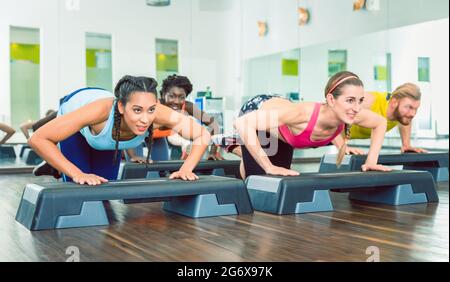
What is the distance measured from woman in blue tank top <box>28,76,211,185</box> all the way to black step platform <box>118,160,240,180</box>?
1.93ft

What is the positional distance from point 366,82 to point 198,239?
464 centimetres

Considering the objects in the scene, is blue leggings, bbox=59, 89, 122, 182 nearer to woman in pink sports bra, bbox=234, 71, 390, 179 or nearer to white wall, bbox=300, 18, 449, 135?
woman in pink sports bra, bbox=234, 71, 390, 179

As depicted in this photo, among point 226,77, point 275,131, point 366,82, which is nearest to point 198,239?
point 275,131

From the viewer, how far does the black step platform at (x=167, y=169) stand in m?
3.13

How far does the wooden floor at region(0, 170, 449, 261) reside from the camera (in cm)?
155

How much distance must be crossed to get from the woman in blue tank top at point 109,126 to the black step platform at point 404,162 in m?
1.35

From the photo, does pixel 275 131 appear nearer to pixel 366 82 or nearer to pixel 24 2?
pixel 24 2

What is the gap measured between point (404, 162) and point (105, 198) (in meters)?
2.37

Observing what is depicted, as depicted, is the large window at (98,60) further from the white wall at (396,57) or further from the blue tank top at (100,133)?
the white wall at (396,57)

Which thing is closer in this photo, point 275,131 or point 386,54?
point 275,131

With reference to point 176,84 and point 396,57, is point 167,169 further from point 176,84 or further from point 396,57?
point 396,57

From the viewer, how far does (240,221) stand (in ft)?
6.99

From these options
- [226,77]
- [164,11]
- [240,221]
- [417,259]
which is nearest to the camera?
[417,259]

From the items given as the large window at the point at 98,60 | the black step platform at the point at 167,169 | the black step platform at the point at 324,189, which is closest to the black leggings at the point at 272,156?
the black step platform at the point at 324,189
